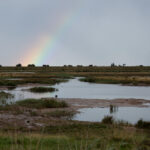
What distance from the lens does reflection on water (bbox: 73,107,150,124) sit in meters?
19.3

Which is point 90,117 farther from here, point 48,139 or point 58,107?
point 48,139

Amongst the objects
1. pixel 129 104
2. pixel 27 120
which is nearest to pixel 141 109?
pixel 129 104

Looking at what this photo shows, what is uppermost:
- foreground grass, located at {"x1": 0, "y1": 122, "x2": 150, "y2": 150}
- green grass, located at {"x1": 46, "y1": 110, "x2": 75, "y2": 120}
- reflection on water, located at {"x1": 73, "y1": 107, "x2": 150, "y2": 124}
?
foreground grass, located at {"x1": 0, "y1": 122, "x2": 150, "y2": 150}

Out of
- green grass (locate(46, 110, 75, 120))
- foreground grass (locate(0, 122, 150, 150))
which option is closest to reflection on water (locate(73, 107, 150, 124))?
green grass (locate(46, 110, 75, 120))

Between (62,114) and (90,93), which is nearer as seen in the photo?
(62,114)

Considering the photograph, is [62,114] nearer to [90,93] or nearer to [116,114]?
[116,114]

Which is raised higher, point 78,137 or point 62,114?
point 78,137

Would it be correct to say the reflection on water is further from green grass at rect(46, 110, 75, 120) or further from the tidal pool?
the tidal pool

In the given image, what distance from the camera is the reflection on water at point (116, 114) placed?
63.4ft

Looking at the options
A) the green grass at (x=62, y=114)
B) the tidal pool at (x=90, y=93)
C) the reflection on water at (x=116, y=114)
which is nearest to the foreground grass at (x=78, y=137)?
the reflection on water at (x=116, y=114)

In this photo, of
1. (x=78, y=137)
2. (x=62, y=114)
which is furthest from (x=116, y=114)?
(x=78, y=137)

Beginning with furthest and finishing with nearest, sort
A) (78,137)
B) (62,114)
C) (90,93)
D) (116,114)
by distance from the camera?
(90,93) → (116,114) → (62,114) → (78,137)

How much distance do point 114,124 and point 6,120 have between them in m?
6.52

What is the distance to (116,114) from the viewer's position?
2134cm
